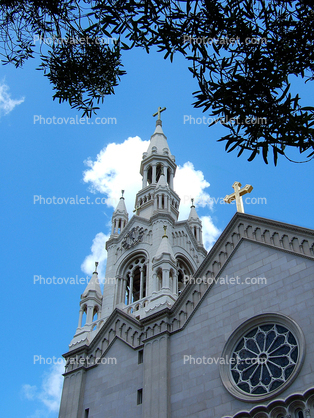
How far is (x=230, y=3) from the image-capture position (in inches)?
338

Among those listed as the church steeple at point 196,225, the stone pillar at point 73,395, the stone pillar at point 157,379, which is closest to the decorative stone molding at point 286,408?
the stone pillar at point 157,379

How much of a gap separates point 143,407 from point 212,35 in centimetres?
1334

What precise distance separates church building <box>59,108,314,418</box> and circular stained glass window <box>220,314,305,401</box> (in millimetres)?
35

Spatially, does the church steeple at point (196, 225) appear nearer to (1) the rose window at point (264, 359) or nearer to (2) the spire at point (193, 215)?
(2) the spire at point (193, 215)

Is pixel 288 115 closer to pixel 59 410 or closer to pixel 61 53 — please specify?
pixel 61 53

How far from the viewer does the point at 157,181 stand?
121 feet

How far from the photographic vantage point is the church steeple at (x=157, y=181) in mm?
32469

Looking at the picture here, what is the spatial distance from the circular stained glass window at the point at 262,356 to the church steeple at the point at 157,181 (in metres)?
15.2

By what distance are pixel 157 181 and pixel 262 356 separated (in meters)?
22.4

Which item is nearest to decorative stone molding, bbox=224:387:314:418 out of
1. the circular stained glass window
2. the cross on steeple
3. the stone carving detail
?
the circular stained glass window

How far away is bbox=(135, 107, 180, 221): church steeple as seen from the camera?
1278 inches

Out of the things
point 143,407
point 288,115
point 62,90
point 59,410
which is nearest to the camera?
point 288,115

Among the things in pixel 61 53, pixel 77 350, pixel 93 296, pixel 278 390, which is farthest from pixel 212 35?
pixel 93 296

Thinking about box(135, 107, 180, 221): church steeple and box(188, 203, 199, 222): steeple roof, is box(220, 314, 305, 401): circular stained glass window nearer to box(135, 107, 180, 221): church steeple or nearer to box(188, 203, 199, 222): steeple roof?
box(135, 107, 180, 221): church steeple
